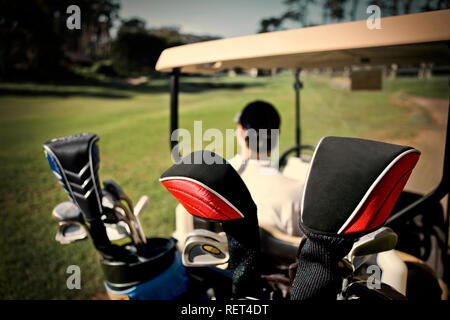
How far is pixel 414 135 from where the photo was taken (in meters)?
8.99

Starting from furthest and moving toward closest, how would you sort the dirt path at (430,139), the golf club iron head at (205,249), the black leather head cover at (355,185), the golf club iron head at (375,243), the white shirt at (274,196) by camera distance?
the dirt path at (430,139), the white shirt at (274,196), the golf club iron head at (205,249), the golf club iron head at (375,243), the black leather head cover at (355,185)

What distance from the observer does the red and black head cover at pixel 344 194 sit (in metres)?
0.68

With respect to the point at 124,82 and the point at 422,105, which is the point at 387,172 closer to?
the point at 422,105

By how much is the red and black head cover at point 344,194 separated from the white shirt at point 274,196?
2.11 ft

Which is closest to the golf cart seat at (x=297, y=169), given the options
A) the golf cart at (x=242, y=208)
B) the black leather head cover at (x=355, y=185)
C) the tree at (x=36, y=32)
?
the golf cart at (x=242, y=208)

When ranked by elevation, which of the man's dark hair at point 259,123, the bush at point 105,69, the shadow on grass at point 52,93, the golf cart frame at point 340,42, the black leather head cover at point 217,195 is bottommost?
the black leather head cover at point 217,195

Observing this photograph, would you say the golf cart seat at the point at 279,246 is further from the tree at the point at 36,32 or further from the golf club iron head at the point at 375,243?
the tree at the point at 36,32

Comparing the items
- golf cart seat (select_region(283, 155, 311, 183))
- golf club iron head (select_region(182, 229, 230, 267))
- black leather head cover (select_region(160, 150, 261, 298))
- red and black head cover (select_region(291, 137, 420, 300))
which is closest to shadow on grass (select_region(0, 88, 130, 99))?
golf cart seat (select_region(283, 155, 311, 183))

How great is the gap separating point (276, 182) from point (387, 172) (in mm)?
883

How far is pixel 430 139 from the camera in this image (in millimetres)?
8422

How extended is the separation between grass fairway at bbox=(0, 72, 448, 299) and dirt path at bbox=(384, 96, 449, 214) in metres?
0.54

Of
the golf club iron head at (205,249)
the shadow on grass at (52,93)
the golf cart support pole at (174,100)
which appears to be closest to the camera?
the golf club iron head at (205,249)

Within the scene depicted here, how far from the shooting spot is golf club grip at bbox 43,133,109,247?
1112 mm

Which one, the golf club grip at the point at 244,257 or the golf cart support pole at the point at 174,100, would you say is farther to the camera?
the golf cart support pole at the point at 174,100
